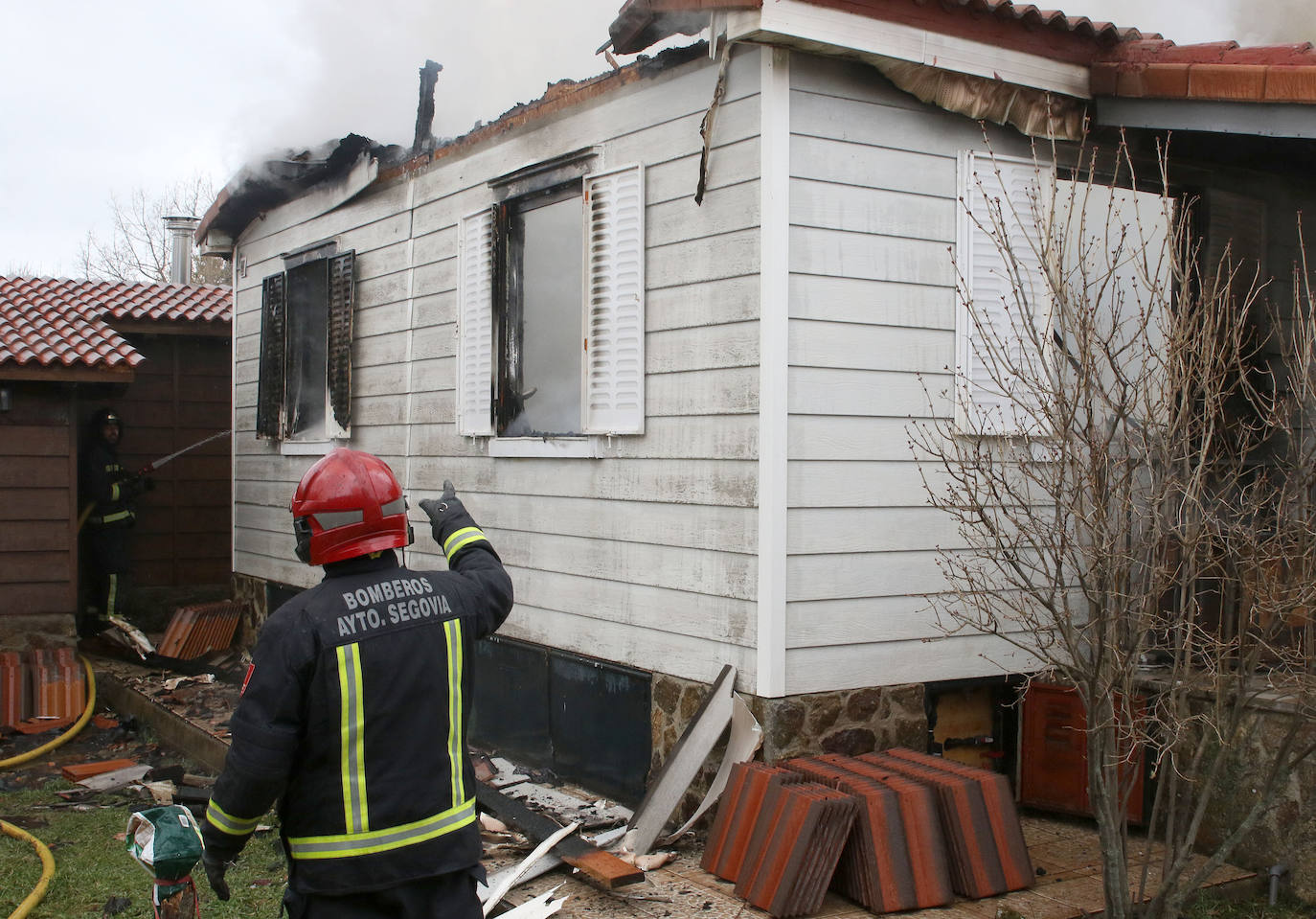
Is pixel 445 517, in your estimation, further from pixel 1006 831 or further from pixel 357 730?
pixel 1006 831

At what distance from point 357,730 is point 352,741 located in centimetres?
3

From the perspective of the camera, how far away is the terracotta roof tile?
10594mm

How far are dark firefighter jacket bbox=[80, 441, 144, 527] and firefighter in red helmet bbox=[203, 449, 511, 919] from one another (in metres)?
10.1

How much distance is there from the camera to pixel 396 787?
3119 millimetres

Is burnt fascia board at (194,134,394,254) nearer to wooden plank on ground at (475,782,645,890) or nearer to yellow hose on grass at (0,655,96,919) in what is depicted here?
yellow hose on grass at (0,655,96,919)

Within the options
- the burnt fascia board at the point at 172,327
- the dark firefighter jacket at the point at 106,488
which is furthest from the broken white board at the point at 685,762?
the burnt fascia board at the point at 172,327

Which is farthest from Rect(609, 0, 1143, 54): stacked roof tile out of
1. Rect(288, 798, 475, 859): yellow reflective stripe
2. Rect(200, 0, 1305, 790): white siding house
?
Rect(288, 798, 475, 859): yellow reflective stripe

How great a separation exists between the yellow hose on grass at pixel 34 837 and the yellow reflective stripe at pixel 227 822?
2.83 m

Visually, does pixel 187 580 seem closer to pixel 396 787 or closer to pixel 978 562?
pixel 978 562

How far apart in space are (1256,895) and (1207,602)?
6.14ft

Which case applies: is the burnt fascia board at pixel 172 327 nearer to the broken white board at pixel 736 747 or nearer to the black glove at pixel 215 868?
the broken white board at pixel 736 747

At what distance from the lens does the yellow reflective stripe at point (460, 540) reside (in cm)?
367

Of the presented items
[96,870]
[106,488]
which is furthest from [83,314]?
[96,870]

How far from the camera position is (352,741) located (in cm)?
308
